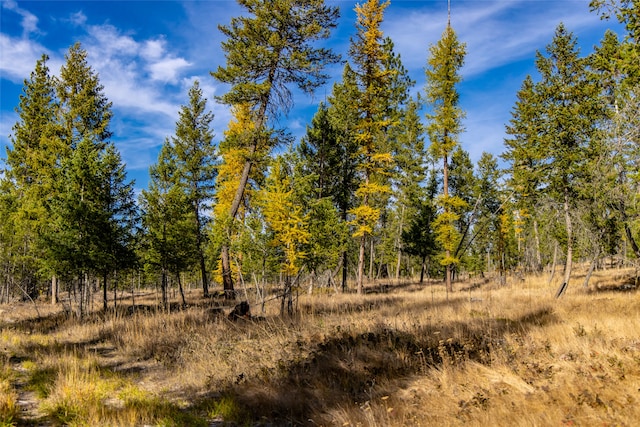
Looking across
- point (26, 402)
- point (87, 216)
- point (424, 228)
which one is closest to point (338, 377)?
point (26, 402)

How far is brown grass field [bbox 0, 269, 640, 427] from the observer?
12.6 ft

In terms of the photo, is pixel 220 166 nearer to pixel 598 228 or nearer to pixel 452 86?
pixel 452 86

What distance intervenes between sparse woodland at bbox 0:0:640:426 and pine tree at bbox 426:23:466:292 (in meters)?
0.12

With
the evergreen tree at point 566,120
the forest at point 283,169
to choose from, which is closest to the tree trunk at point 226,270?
the forest at point 283,169

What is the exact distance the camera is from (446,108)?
2009 cm

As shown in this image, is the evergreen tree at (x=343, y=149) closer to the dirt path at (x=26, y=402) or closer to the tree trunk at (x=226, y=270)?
the tree trunk at (x=226, y=270)

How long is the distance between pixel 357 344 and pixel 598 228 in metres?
13.8

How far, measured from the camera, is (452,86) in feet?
66.5

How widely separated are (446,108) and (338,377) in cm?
1814

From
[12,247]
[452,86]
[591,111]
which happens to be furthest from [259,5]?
[12,247]

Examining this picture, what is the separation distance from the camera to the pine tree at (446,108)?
20016 mm

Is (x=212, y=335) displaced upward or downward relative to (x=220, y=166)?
downward

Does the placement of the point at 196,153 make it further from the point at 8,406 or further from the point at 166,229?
the point at 8,406

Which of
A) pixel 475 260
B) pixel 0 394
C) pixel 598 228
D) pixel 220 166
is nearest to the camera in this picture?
pixel 0 394
